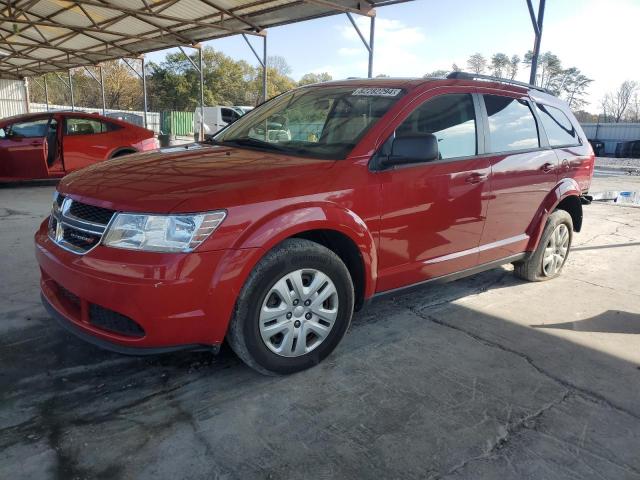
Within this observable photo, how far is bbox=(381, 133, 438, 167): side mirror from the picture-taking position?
2854 mm

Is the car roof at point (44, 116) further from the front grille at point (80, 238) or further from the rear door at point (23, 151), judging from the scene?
the front grille at point (80, 238)

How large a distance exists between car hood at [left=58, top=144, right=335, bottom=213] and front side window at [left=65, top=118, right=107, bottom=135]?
6739 mm

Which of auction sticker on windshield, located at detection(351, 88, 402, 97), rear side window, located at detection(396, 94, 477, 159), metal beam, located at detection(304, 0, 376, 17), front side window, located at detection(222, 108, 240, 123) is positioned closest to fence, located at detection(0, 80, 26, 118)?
front side window, located at detection(222, 108, 240, 123)

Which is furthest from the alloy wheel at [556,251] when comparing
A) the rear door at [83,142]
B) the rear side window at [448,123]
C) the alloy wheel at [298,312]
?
the rear door at [83,142]

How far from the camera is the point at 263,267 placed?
2479 millimetres

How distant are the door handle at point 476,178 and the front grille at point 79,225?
93.7 inches

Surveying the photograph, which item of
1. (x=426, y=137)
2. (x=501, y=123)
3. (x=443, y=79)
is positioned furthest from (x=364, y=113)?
(x=501, y=123)

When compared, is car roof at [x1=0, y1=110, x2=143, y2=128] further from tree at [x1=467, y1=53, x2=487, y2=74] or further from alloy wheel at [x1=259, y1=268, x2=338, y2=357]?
tree at [x1=467, y1=53, x2=487, y2=74]

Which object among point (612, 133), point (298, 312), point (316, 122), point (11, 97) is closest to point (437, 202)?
A: point (316, 122)

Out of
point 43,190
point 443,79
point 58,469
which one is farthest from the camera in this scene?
point 43,190

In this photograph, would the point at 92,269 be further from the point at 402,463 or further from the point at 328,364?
the point at 402,463

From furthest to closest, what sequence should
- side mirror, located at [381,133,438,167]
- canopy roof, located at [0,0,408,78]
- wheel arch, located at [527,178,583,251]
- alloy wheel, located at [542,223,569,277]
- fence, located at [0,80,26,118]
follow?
fence, located at [0,80,26,118] < canopy roof, located at [0,0,408,78] < alloy wheel, located at [542,223,569,277] < wheel arch, located at [527,178,583,251] < side mirror, located at [381,133,438,167]

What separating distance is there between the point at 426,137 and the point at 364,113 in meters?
0.51

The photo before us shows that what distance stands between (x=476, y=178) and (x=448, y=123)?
17.8 inches
